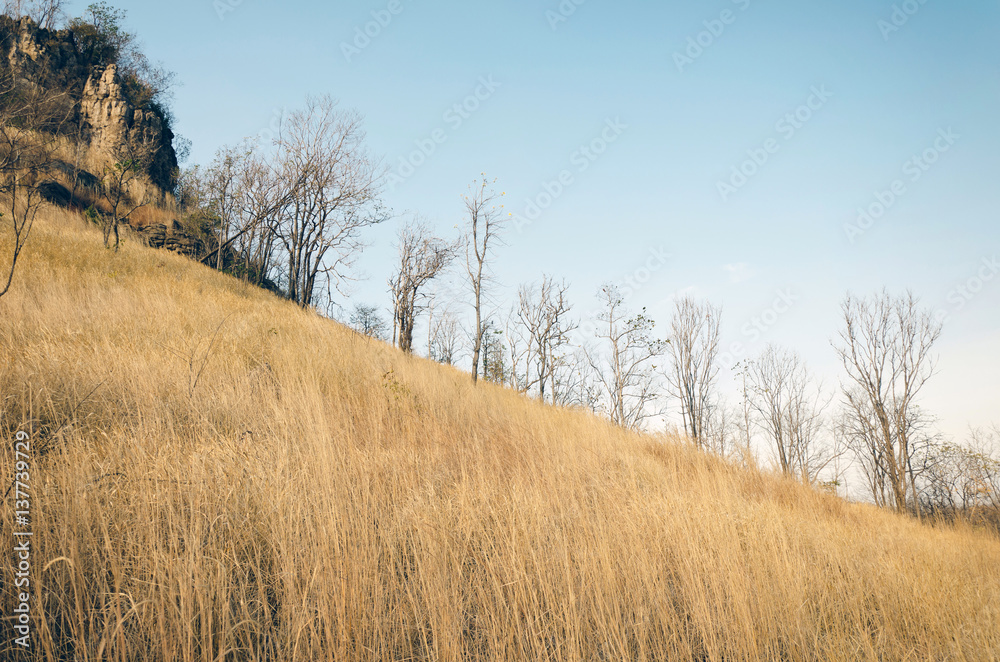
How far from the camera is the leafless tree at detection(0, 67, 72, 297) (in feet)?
24.9

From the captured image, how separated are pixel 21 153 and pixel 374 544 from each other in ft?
41.0

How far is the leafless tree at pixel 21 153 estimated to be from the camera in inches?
299

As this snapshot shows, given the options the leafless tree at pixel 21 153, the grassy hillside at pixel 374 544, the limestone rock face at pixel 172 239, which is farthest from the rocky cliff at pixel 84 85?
the grassy hillside at pixel 374 544

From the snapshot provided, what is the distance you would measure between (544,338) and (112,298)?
26857 millimetres

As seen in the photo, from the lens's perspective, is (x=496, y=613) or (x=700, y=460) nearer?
(x=496, y=613)

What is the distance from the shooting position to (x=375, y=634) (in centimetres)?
213

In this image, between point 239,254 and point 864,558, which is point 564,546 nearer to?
point 864,558

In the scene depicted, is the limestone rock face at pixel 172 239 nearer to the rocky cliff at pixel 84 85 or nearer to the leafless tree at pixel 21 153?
the leafless tree at pixel 21 153

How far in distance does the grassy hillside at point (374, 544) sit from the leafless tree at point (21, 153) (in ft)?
10.1

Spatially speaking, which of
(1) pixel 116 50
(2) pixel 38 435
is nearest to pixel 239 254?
(1) pixel 116 50

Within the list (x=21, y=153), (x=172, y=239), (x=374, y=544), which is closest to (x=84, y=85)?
(x=172, y=239)

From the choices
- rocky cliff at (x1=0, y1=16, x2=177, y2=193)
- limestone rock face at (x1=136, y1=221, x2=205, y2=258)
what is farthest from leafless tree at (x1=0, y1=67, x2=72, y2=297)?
limestone rock face at (x1=136, y1=221, x2=205, y2=258)

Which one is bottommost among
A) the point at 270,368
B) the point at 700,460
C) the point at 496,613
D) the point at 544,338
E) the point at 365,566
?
the point at 496,613

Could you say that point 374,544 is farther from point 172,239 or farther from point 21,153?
point 172,239
